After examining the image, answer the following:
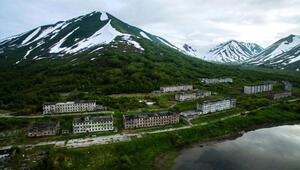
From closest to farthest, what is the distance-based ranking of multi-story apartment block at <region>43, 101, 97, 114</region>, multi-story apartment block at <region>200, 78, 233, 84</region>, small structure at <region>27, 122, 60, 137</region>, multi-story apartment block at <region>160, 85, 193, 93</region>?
1. small structure at <region>27, 122, 60, 137</region>
2. multi-story apartment block at <region>43, 101, 97, 114</region>
3. multi-story apartment block at <region>160, 85, 193, 93</region>
4. multi-story apartment block at <region>200, 78, 233, 84</region>

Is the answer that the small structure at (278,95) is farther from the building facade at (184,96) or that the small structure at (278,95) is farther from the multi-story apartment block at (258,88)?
the building facade at (184,96)

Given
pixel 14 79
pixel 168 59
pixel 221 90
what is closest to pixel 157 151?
pixel 221 90

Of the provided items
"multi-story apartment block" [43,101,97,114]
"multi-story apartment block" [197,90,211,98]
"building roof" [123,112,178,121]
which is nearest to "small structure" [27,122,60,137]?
"multi-story apartment block" [43,101,97,114]

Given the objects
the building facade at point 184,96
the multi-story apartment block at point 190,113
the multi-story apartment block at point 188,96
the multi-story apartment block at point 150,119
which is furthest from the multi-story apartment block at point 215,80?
the multi-story apartment block at point 150,119

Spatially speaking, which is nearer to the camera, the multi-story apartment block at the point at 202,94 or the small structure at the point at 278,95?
the multi-story apartment block at the point at 202,94

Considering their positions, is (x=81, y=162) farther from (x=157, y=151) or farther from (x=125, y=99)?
(x=125, y=99)

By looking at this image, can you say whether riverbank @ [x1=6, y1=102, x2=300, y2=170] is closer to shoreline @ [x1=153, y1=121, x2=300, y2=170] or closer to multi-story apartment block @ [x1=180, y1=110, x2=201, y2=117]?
shoreline @ [x1=153, y1=121, x2=300, y2=170]
